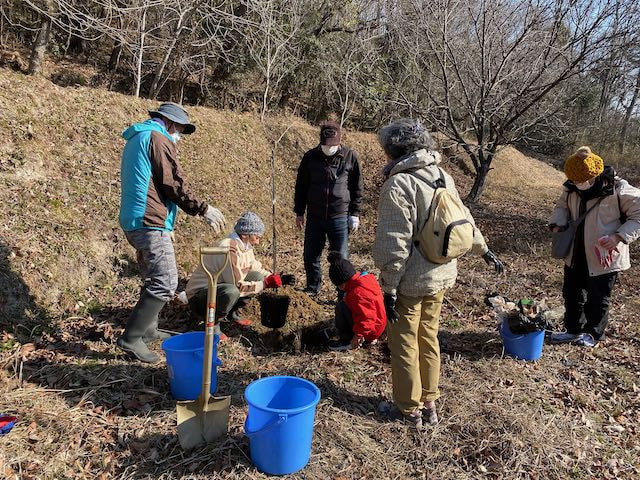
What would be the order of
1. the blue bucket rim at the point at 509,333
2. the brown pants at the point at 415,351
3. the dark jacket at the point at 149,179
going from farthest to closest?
the blue bucket rim at the point at 509,333, the dark jacket at the point at 149,179, the brown pants at the point at 415,351

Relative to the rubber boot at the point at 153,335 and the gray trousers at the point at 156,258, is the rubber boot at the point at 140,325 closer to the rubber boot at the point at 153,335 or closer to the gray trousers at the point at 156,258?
the gray trousers at the point at 156,258

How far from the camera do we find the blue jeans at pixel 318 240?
5.11m

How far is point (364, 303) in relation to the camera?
3934mm

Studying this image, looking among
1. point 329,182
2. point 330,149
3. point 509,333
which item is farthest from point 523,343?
point 330,149

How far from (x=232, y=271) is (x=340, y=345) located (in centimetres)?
119

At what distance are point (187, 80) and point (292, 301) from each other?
37.4 feet

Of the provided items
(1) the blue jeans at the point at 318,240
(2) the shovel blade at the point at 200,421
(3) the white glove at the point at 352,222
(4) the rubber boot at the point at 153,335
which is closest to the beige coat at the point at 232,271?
(4) the rubber boot at the point at 153,335

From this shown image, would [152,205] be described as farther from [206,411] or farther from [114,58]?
[114,58]

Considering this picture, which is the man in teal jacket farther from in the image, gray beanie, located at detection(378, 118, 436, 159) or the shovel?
gray beanie, located at detection(378, 118, 436, 159)

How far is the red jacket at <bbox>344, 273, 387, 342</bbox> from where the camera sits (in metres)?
3.93

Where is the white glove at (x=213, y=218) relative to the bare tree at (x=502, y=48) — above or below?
below

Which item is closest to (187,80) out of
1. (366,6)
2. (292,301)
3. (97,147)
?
(366,6)

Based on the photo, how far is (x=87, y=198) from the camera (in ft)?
19.0

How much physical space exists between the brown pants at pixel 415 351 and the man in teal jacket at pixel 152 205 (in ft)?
5.32
